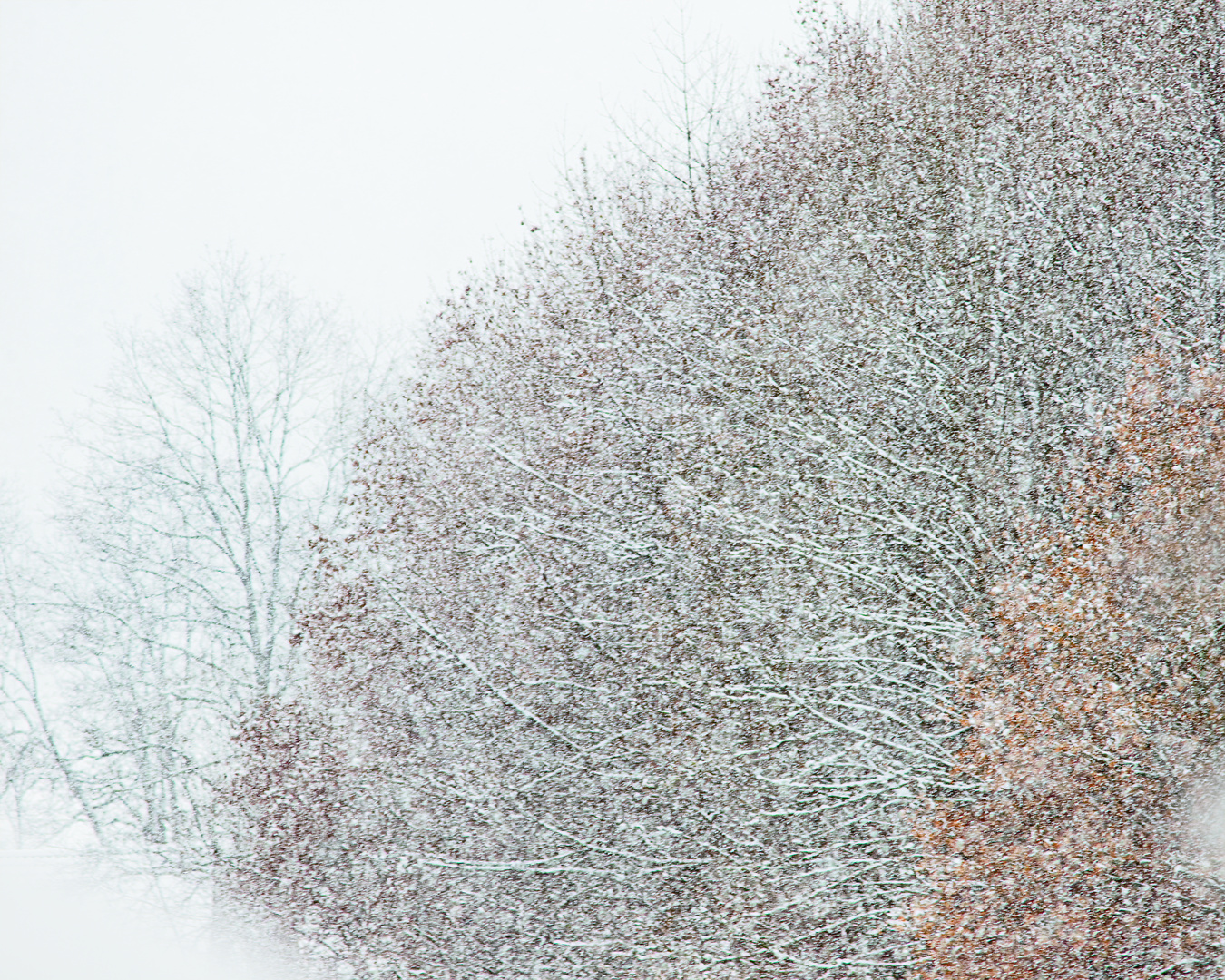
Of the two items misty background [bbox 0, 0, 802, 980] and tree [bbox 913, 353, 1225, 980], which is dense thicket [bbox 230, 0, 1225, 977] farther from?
misty background [bbox 0, 0, 802, 980]

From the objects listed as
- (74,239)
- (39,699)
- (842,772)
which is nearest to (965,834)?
(842,772)

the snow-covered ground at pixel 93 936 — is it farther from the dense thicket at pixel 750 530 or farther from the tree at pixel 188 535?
the dense thicket at pixel 750 530

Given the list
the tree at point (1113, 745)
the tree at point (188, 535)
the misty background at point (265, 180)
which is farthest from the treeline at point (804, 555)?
the tree at point (188, 535)

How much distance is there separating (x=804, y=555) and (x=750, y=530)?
0.59 meters

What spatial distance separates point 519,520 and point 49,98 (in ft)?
624

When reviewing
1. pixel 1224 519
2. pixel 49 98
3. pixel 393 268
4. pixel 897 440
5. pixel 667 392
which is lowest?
pixel 1224 519

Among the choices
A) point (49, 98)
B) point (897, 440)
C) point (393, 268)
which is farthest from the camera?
point (49, 98)

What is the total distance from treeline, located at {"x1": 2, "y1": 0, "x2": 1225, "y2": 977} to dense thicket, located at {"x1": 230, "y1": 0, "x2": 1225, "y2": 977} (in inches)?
2.2

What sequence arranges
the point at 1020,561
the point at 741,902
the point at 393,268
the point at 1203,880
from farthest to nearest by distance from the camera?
the point at 393,268 < the point at 741,902 < the point at 1020,561 < the point at 1203,880

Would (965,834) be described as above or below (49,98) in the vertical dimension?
below

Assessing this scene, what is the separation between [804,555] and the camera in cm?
1039

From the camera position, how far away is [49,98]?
171375mm

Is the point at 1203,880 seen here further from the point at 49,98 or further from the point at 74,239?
the point at 49,98

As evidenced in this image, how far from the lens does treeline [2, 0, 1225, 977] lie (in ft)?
22.5
